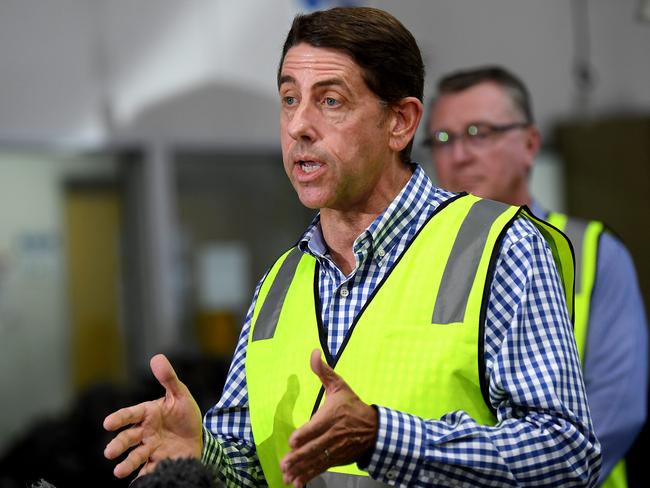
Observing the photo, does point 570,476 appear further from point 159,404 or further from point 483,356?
point 159,404

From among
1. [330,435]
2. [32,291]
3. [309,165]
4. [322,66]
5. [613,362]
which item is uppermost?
[322,66]

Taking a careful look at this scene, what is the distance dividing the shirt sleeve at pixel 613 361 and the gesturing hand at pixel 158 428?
3.82 feet

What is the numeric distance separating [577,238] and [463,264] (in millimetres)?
1041

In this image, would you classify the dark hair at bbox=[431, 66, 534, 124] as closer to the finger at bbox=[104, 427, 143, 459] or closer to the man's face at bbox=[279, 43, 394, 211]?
the man's face at bbox=[279, 43, 394, 211]

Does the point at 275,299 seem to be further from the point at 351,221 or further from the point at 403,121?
the point at 403,121

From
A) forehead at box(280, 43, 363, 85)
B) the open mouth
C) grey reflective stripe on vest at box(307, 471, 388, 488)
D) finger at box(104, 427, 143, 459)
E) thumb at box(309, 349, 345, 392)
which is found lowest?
grey reflective stripe on vest at box(307, 471, 388, 488)

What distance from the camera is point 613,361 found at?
251cm

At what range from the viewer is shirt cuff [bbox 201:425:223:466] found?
1651 millimetres

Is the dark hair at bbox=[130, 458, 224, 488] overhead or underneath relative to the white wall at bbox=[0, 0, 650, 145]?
underneath

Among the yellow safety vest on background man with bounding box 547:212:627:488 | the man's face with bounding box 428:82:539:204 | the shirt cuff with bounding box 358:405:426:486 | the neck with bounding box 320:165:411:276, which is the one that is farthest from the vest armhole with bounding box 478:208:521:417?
the man's face with bounding box 428:82:539:204

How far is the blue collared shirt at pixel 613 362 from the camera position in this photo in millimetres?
2500

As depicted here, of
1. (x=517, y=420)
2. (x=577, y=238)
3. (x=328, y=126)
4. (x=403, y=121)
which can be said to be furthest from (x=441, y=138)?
(x=517, y=420)

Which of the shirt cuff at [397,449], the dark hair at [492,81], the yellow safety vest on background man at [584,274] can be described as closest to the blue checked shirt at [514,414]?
the shirt cuff at [397,449]

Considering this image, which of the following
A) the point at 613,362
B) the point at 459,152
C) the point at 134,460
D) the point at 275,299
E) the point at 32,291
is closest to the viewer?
the point at 134,460
